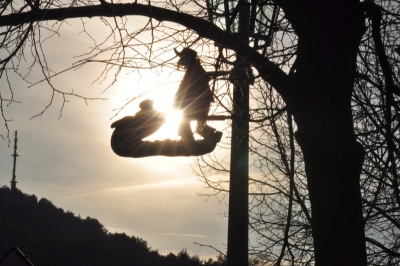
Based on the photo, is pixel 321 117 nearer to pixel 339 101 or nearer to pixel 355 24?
pixel 339 101

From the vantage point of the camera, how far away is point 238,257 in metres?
6.25

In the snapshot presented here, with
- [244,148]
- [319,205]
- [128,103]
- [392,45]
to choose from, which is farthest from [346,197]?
[392,45]

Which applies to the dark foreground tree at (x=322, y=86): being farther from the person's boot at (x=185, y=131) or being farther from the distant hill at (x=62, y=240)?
the distant hill at (x=62, y=240)

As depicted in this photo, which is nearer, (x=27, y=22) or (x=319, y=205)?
(x=319, y=205)

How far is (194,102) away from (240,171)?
2060 millimetres

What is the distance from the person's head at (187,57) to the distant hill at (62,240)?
33403 millimetres

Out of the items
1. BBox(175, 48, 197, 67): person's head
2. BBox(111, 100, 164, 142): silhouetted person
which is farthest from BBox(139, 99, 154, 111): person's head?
BBox(175, 48, 197, 67): person's head

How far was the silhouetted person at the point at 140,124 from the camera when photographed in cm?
452

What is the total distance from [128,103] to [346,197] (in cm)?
205

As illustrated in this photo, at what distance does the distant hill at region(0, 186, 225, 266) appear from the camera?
47.5 m

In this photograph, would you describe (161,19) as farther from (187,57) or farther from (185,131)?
(185,131)

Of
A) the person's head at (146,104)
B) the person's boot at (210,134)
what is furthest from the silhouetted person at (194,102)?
A: the person's head at (146,104)

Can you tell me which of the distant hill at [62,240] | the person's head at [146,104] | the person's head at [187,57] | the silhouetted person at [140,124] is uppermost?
the distant hill at [62,240]

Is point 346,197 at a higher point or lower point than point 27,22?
lower
